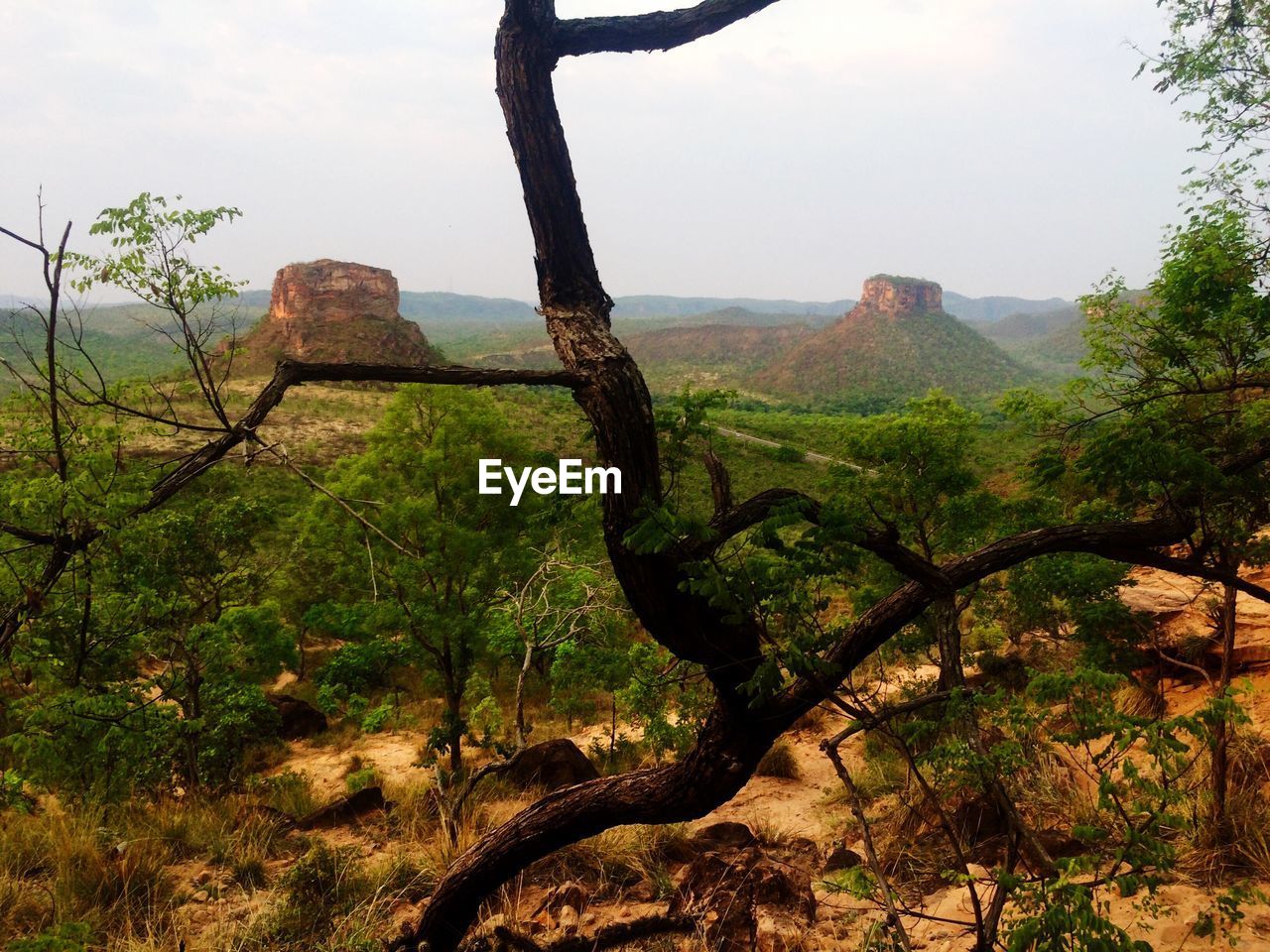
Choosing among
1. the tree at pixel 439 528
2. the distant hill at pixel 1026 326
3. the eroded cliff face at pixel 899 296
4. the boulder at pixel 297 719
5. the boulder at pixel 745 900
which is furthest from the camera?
the distant hill at pixel 1026 326

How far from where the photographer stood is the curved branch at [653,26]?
2680mm

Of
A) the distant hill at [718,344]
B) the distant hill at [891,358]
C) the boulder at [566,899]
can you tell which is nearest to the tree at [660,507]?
the boulder at [566,899]

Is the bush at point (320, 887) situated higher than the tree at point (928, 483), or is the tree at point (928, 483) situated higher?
the tree at point (928, 483)

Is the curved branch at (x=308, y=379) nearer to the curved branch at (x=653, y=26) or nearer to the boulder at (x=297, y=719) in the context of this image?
the curved branch at (x=653, y=26)

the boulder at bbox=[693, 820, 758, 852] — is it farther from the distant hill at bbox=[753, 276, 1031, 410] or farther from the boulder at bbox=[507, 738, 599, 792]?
the distant hill at bbox=[753, 276, 1031, 410]

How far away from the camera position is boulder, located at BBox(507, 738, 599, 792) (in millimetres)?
7570

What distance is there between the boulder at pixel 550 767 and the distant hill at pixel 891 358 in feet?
215

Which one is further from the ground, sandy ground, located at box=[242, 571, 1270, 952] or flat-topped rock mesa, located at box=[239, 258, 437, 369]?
flat-topped rock mesa, located at box=[239, 258, 437, 369]

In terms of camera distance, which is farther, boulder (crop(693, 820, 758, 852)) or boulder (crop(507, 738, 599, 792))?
boulder (crop(507, 738, 599, 792))

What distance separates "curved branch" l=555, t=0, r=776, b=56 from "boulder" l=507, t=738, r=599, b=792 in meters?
6.88

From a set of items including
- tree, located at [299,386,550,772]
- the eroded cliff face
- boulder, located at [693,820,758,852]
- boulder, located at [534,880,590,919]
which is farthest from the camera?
the eroded cliff face

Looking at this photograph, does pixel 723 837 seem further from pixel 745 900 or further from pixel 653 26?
pixel 653 26

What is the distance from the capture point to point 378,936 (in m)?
4.13

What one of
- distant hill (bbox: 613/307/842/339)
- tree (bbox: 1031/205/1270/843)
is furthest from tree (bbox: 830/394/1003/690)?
distant hill (bbox: 613/307/842/339)
